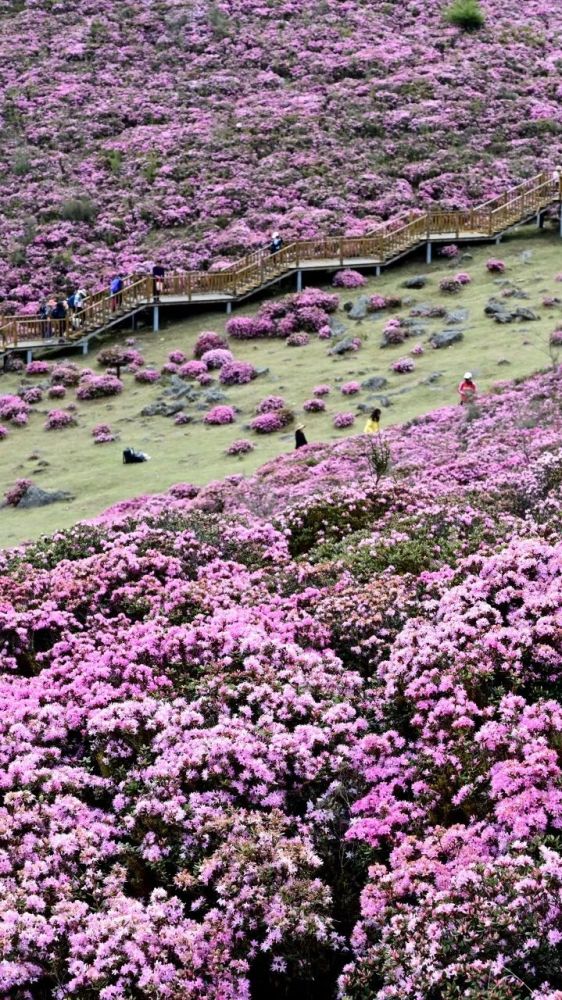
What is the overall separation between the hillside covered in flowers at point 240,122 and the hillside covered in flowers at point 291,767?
36.8 m

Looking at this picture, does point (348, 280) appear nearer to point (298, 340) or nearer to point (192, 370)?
point (298, 340)

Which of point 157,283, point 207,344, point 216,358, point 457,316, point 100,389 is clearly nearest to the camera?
point 100,389

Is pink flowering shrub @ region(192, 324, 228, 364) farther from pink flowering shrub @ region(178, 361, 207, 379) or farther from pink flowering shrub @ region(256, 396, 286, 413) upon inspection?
pink flowering shrub @ region(256, 396, 286, 413)

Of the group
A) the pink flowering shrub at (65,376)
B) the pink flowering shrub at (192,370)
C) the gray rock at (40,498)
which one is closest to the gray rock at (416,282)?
the pink flowering shrub at (192,370)

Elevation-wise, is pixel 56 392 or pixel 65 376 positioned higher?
pixel 65 376

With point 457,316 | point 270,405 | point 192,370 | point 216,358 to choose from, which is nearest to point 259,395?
point 270,405

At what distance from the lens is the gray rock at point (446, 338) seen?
38062 millimetres

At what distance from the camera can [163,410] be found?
3709 cm

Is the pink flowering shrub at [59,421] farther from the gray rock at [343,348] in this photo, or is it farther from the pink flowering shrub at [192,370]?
the gray rock at [343,348]

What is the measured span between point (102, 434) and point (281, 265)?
49.8 ft

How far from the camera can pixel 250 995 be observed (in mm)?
8531

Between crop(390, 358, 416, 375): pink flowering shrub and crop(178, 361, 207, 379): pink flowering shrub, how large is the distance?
772 cm

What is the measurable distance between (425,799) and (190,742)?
8.40 feet

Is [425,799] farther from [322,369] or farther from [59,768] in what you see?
[322,369]
